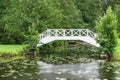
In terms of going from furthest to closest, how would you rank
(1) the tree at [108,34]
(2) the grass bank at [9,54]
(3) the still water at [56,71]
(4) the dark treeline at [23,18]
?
(4) the dark treeline at [23,18]
(1) the tree at [108,34]
(2) the grass bank at [9,54]
(3) the still water at [56,71]

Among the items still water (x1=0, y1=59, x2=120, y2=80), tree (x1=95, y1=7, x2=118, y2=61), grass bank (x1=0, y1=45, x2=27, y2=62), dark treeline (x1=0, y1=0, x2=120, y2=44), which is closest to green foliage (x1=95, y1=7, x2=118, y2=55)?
tree (x1=95, y1=7, x2=118, y2=61)

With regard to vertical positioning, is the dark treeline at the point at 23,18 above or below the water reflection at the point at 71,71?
above

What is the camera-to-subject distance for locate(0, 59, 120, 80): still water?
26.3 m

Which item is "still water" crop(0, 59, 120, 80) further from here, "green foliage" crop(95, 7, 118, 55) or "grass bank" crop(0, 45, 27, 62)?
"green foliage" crop(95, 7, 118, 55)

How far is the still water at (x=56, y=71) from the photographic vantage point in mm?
26297

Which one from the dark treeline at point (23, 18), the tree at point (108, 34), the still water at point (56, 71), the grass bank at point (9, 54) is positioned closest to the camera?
the still water at point (56, 71)

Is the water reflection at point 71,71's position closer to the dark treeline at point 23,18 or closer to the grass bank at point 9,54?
the grass bank at point 9,54

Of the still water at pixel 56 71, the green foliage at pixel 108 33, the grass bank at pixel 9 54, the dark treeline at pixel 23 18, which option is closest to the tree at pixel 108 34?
the green foliage at pixel 108 33

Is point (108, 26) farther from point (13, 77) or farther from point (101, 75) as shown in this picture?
point (13, 77)

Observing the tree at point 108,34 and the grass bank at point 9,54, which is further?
the tree at point 108,34

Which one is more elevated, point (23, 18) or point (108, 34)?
point (23, 18)

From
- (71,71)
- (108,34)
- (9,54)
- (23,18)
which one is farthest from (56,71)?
(23,18)

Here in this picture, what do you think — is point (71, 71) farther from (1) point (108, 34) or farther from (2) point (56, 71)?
(1) point (108, 34)

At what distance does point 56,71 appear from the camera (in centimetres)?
2942
